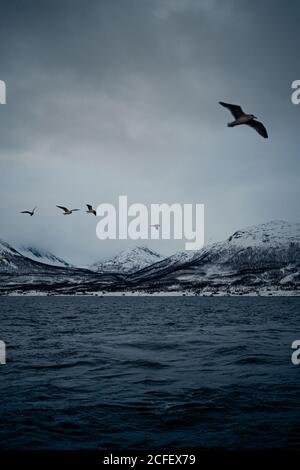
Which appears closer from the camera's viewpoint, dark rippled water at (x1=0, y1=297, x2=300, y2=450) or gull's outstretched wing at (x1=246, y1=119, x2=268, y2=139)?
dark rippled water at (x1=0, y1=297, x2=300, y2=450)

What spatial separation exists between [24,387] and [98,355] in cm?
962

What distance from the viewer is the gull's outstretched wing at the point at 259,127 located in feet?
56.7

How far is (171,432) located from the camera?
1219 centimetres

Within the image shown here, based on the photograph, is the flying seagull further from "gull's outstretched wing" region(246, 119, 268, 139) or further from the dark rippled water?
the dark rippled water

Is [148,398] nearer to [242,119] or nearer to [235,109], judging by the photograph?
[242,119]

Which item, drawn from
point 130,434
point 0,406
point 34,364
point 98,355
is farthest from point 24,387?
point 98,355

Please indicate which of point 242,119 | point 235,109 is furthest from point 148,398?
point 235,109

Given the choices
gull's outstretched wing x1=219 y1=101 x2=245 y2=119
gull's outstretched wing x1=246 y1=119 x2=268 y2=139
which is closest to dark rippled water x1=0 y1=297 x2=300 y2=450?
gull's outstretched wing x1=246 y1=119 x2=268 y2=139

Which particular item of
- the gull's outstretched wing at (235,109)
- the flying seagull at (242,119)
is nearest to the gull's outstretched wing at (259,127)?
the flying seagull at (242,119)

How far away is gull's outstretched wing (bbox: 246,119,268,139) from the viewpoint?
1728 cm

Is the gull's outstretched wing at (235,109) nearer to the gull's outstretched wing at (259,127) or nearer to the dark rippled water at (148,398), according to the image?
the gull's outstretched wing at (259,127)

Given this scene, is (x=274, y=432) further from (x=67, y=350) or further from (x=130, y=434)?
(x=67, y=350)

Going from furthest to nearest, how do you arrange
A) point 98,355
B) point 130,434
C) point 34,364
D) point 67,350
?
point 67,350 < point 98,355 < point 34,364 < point 130,434
